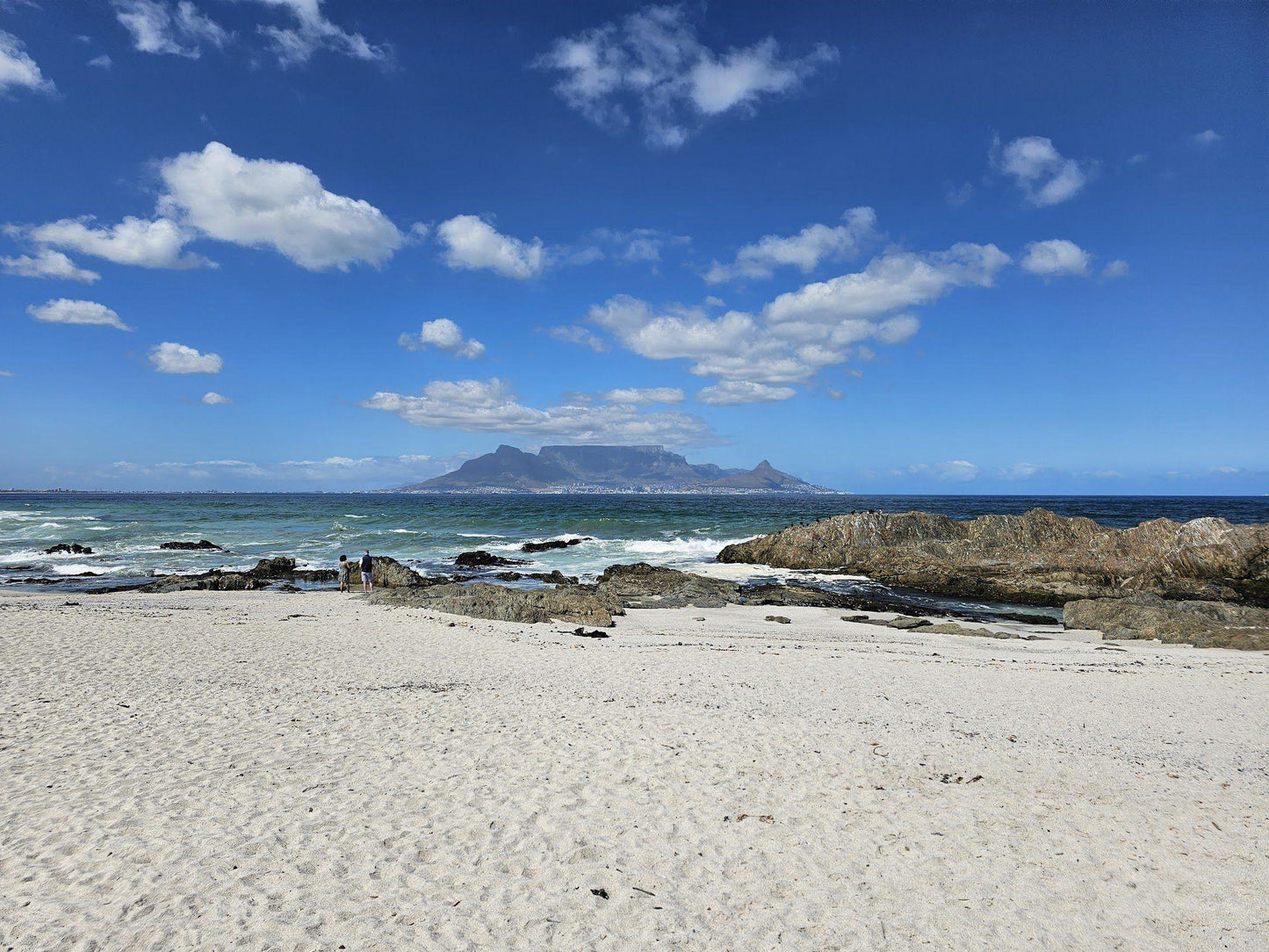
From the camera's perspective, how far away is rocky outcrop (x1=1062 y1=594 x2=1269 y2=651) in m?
15.7

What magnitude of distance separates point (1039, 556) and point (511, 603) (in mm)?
23142

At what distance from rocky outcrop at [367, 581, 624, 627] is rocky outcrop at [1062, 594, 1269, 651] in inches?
555

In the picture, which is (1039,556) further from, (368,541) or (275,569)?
(368,541)

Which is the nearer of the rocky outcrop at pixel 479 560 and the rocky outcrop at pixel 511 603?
the rocky outcrop at pixel 511 603

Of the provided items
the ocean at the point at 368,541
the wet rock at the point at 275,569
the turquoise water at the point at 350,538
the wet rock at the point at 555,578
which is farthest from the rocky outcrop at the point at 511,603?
the turquoise water at the point at 350,538

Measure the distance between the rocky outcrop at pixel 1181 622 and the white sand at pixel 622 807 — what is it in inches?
159

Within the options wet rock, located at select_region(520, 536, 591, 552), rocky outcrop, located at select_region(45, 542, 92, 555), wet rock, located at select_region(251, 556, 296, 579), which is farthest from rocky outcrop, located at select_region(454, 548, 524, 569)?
rocky outcrop, located at select_region(45, 542, 92, 555)

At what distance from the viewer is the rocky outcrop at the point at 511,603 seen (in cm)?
1894

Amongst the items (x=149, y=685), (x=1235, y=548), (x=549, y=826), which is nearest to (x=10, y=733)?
(x=149, y=685)

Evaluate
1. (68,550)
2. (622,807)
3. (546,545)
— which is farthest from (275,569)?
(622,807)

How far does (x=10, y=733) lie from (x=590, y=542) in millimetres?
38127

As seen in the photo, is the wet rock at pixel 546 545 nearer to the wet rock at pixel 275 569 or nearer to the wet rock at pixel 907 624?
the wet rock at pixel 275 569

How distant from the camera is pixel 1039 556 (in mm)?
27656

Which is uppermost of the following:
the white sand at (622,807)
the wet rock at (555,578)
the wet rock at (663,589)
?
the white sand at (622,807)
